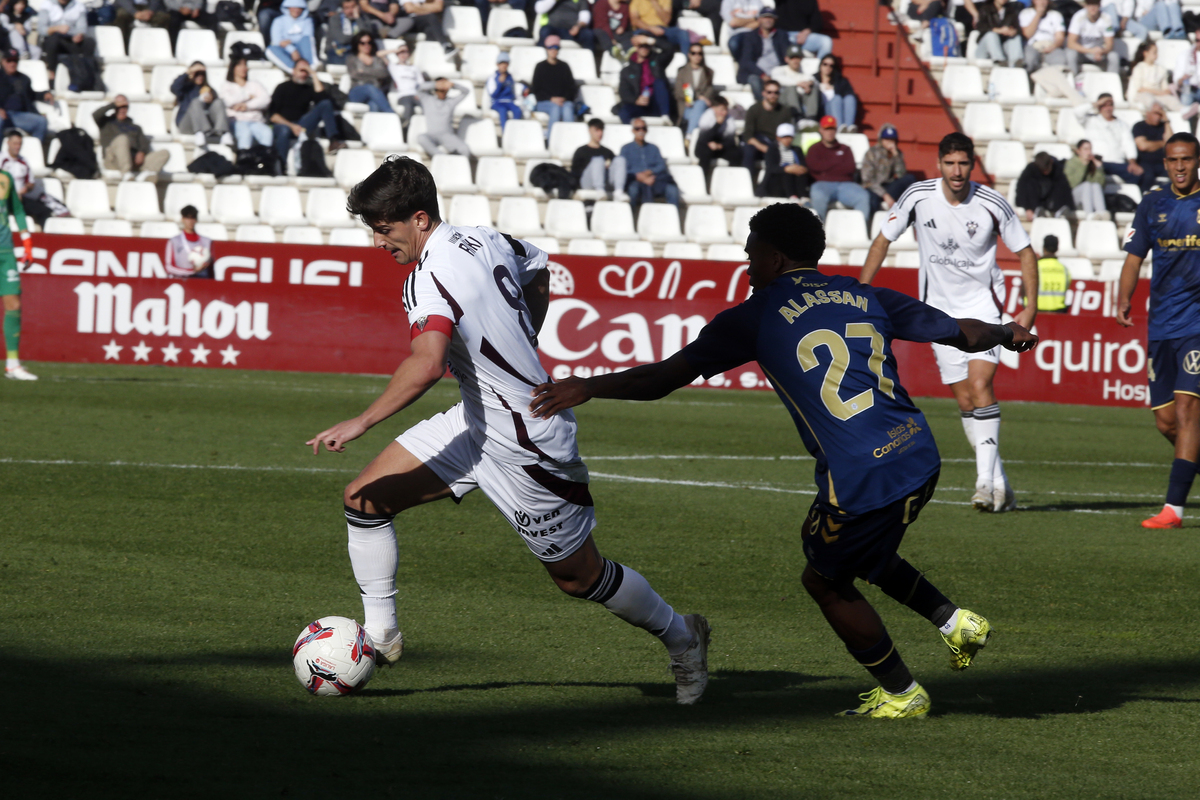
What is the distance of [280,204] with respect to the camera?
2142cm

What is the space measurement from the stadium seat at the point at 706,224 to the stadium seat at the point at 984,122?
5.87 metres

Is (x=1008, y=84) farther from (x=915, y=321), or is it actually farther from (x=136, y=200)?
(x=915, y=321)

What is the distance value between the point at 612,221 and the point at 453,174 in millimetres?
2543

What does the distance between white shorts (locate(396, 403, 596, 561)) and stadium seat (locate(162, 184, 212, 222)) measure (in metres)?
17.4

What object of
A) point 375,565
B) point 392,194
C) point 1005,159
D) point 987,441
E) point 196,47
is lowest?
point 987,441

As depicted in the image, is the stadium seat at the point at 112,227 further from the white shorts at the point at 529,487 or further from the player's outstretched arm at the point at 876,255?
the white shorts at the point at 529,487

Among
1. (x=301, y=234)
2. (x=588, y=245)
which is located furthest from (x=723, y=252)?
(x=301, y=234)

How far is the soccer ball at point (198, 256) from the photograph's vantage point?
1898 centimetres

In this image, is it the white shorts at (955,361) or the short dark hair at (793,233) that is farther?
the white shorts at (955,361)

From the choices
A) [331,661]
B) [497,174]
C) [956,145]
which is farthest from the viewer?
[497,174]

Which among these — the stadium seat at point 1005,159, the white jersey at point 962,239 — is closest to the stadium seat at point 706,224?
the stadium seat at point 1005,159

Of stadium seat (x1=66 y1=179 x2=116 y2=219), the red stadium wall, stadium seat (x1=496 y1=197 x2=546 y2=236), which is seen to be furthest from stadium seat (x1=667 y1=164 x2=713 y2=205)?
stadium seat (x1=66 y1=179 x2=116 y2=219)

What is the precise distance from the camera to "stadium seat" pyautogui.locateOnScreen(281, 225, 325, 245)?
21016mm

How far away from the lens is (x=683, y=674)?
4863 millimetres
